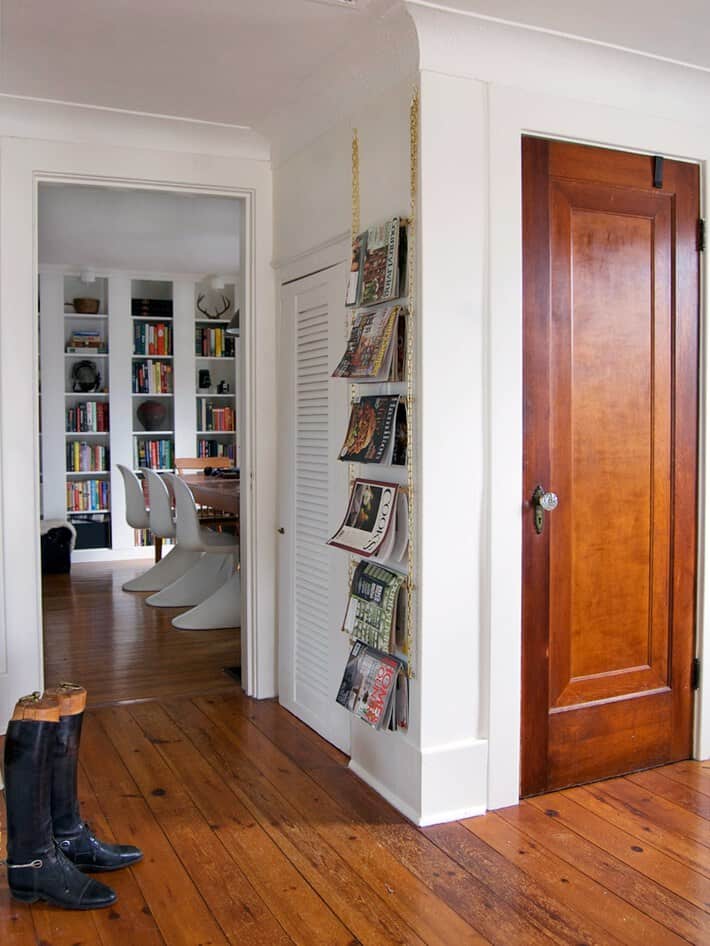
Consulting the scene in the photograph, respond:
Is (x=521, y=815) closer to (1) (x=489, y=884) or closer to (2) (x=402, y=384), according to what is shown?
(1) (x=489, y=884)

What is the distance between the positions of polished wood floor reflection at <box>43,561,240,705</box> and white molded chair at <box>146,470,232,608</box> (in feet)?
0.47

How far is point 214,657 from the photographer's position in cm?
464

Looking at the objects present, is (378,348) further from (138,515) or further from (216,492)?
(138,515)

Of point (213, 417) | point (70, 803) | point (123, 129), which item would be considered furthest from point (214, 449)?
point (70, 803)

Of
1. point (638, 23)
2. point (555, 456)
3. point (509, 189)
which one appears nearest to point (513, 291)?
point (509, 189)

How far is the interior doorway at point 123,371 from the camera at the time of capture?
20.8 ft

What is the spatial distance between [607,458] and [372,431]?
2.66 feet

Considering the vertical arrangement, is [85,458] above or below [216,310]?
below

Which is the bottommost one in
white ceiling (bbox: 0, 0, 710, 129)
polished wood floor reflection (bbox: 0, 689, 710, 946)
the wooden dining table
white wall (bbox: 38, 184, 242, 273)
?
polished wood floor reflection (bbox: 0, 689, 710, 946)

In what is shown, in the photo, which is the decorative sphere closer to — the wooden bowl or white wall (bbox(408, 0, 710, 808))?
the wooden bowl

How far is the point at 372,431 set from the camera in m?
2.84

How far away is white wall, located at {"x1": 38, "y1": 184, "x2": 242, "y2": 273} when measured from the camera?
561cm

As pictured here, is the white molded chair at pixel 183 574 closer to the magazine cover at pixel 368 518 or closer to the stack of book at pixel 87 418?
the stack of book at pixel 87 418

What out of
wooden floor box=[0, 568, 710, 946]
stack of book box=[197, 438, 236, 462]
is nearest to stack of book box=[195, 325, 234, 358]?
stack of book box=[197, 438, 236, 462]
